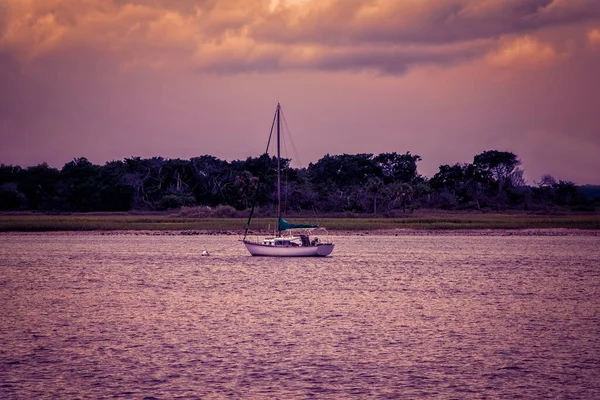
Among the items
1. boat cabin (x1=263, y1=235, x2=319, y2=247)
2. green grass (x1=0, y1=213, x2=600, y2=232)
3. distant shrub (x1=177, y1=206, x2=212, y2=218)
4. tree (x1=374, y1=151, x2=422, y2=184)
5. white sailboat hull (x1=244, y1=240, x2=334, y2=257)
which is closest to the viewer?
white sailboat hull (x1=244, y1=240, x2=334, y2=257)

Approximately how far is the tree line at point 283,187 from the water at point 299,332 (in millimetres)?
68931

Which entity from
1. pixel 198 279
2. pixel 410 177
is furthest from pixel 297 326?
pixel 410 177

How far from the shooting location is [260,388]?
15969 mm

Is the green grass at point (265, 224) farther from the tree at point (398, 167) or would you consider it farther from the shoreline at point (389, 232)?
the tree at point (398, 167)

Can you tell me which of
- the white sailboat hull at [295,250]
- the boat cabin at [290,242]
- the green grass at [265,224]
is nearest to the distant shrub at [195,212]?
the green grass at [265,224]

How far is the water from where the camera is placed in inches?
645

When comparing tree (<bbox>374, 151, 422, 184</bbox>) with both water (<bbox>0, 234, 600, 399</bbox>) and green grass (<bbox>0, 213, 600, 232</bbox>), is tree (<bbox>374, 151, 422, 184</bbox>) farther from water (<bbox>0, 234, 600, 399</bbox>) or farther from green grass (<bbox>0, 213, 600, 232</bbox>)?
water (<bbox>0, 234, 600, 399</bbox>)

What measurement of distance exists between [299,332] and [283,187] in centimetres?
9667

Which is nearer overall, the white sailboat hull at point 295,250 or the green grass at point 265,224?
the white sailboat hull at point 295,250

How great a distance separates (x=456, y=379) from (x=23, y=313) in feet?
56.0

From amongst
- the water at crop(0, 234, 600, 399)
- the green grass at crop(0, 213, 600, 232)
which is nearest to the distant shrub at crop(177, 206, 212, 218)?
the green grass at crop(0, 213, 600, 232)

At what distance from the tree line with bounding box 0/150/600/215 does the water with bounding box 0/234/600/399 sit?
68.9m

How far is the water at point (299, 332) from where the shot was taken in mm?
16375

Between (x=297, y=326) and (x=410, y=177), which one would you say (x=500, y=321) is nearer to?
(x=297, y=326)
